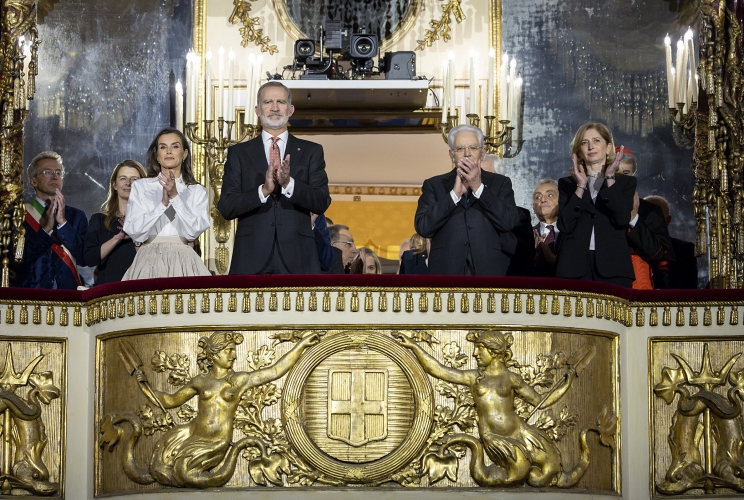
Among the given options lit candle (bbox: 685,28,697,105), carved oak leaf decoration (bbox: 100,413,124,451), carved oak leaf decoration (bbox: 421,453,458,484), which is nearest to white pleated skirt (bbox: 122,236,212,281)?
carved oak leaf decoration (bbox: 100,413,124,451)

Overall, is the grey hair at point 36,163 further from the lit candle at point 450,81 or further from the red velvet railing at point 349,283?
the lit candle at point 450,81

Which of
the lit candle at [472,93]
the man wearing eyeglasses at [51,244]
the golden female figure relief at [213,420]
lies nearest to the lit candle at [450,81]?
the lit candle at [472,93]

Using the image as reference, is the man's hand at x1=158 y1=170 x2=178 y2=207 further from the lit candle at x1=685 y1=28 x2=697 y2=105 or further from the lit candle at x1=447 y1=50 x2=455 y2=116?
the lit candle at x1=685 y1=28 x2=697 y2=105

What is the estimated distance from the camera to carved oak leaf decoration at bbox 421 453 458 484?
6.48 metres

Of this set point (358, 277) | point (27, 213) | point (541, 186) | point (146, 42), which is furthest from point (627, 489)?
point (146, 42)

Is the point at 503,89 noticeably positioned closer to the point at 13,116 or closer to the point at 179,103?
the point at 179,103

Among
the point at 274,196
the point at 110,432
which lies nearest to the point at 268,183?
the point at 274,196

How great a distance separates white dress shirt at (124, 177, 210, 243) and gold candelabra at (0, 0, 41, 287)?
1168 mm

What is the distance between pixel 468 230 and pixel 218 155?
9.46 ft

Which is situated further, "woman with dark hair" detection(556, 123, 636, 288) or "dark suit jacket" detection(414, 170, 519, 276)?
"woman with dark hair" detection(556, 123, 636, 288)

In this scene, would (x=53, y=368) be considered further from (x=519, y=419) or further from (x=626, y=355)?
(x=626, y=355)

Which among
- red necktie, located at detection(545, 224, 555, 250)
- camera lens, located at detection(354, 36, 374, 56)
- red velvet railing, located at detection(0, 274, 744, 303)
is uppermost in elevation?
camera lens, located at detection(354, 36, 374, 56)

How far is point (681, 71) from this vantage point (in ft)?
31.6

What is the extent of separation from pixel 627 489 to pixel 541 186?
237 cm
